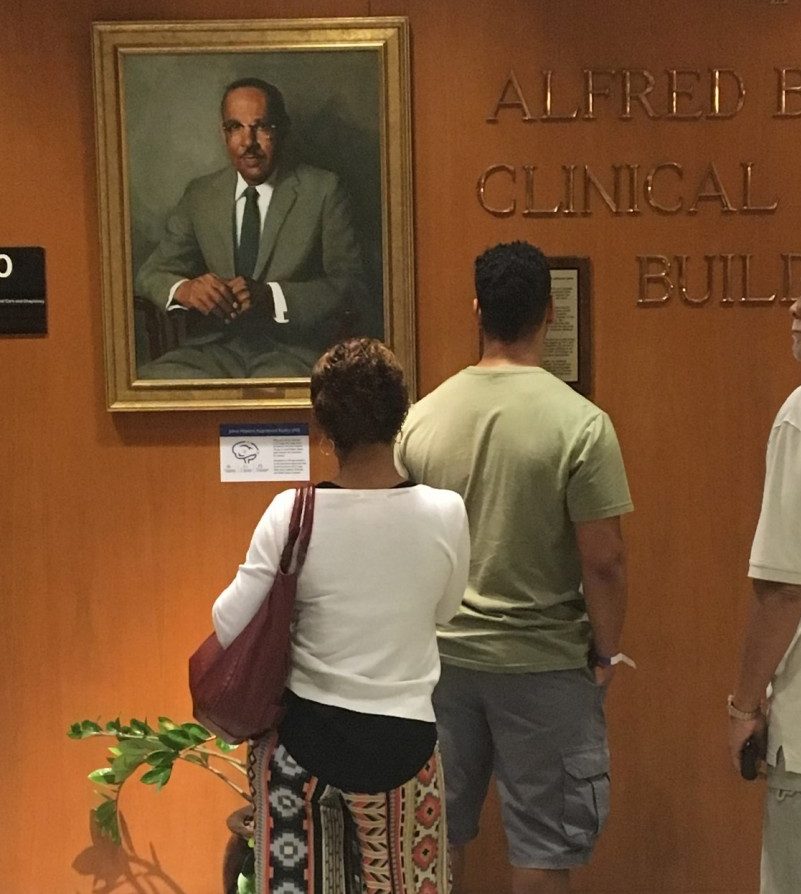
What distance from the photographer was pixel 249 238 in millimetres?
2658

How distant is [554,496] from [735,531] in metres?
Answer: 0.87

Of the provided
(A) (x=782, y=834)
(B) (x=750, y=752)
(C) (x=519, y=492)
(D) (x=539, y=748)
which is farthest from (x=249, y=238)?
(A) (x=782, y=834)

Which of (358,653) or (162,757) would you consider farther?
(162,757)

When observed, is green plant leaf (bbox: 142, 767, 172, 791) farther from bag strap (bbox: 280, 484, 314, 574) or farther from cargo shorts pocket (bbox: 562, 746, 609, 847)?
bag strap (bbox: 280, 484, 314, 574)

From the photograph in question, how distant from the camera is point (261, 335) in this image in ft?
8.77

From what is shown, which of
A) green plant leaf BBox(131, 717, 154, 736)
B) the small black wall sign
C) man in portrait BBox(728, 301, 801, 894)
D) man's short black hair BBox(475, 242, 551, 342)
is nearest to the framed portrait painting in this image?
the small black wall sign

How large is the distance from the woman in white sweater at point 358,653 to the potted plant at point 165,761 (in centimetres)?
77

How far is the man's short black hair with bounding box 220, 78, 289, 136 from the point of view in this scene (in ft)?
8.60

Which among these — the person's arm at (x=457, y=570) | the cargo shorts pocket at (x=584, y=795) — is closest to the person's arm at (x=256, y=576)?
the person's arm at (x=457, y=570)

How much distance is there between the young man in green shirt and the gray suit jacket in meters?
0.58

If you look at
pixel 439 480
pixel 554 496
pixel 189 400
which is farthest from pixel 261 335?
pixel 554 496

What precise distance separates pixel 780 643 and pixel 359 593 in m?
0.69

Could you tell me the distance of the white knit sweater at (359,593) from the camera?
5.66ft

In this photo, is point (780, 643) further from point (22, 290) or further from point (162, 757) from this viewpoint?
point (22, 290)
